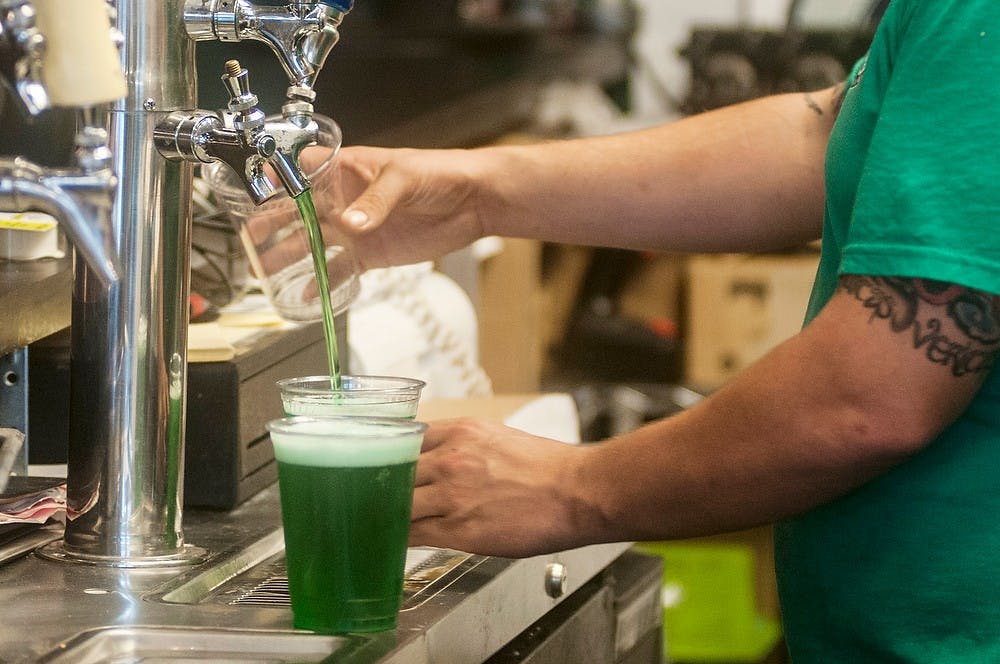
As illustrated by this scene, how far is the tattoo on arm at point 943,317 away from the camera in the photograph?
0.87 meters

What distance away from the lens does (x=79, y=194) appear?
815mm

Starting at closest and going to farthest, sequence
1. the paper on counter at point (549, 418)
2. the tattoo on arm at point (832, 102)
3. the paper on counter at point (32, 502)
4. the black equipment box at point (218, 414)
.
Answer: the paper on counter at point (32, 502), the black equipment box at point (218, 414), the tattoo on arm at point (832, 102), the paper on counter at point (549, 418)

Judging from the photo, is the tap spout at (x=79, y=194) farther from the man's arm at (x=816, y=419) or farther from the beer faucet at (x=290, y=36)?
the man's arm at (x=816, y=419)

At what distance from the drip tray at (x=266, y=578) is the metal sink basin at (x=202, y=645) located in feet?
0.23

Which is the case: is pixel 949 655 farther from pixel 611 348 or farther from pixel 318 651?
pixel 611 348

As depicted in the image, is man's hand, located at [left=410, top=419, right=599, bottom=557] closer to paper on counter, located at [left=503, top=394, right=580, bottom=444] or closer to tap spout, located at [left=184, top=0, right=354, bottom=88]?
tap spout, located at [left=184, top=0, right=354, bottom=88]

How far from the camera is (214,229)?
1.45 meters

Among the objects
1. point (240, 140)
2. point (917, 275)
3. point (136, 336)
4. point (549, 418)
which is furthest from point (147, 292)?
point (549, 418)

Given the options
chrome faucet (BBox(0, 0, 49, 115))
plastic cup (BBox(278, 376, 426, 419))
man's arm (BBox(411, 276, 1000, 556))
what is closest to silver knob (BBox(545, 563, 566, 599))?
man's arm (BBox(411, 276, 1000, 556))

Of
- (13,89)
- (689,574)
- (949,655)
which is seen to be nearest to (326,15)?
(13,89)

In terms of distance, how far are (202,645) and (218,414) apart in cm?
35

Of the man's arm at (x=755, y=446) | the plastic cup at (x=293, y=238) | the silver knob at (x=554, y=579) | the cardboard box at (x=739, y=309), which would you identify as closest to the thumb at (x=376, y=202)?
the plastic cup at (x=293, y=238)

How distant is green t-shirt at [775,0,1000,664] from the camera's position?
→ 845mm

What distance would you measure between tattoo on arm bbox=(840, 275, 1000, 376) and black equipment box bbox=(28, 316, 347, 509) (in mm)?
586
